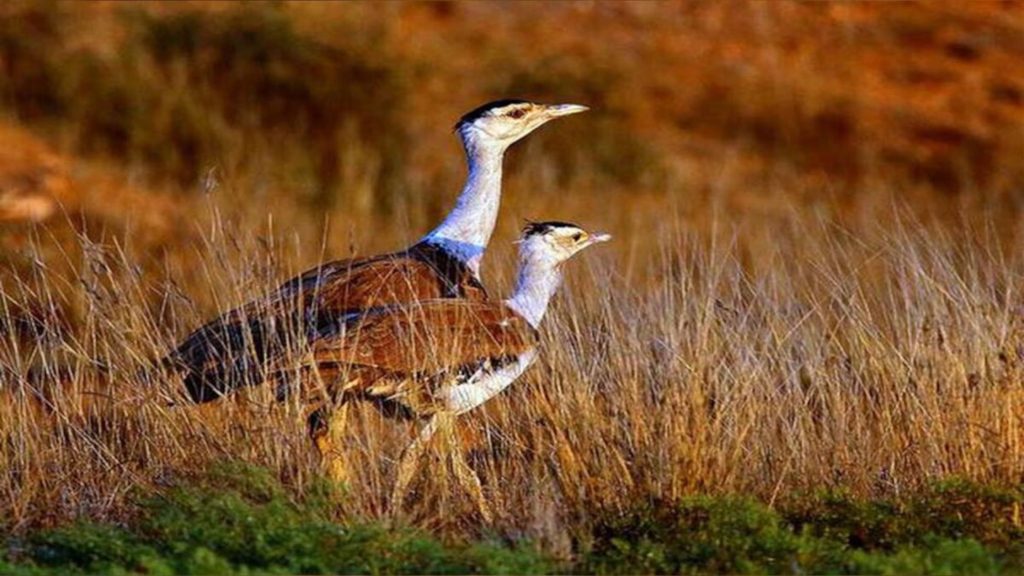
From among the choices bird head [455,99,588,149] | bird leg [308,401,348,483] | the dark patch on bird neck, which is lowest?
bird leg [308,401,348,483]

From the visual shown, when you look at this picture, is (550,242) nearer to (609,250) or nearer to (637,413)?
(637,413)

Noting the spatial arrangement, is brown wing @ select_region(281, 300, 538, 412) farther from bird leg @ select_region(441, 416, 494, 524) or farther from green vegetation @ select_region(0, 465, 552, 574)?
green vegetation @ select_region(0, 465, 552, 574)

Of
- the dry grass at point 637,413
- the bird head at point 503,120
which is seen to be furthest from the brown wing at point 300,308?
the bird head at point 503,120

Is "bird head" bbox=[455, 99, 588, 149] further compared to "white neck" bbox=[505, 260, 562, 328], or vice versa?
"bird head" bbox=[455, 99, 588, 149]

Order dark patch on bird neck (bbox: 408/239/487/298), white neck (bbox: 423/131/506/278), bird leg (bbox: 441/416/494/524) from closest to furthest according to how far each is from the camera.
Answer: bird leg (bbox: 441/416/494/524) → dark patch on bird neck (bbox: 408/239/487/298) → white neck (bbox: 423/131/506/278)

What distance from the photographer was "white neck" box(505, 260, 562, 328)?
30.3 feet

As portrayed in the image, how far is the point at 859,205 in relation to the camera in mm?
20406

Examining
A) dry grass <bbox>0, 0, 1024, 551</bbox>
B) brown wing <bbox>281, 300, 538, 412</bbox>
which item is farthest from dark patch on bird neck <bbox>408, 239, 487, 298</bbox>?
brown wing <bbox>281, 300, 538, 412</bbox>

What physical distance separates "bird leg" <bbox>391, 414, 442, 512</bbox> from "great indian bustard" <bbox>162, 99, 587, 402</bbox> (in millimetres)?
572

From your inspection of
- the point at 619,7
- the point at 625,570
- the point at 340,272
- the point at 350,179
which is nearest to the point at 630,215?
the point at 350,179

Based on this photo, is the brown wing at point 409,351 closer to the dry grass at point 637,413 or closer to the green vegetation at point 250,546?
the dry grass at point 637,413

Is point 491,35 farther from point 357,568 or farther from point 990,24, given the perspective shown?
point 357,568

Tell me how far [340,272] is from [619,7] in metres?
18.0

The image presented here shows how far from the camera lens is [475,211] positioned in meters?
9.98
